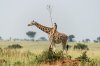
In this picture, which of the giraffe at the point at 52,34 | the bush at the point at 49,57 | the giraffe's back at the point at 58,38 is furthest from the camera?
the giraffe's back at the point at 58,38

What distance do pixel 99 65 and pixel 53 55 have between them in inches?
83.7

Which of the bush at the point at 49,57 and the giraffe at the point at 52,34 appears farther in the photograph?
the giraffe at the point at 52,34

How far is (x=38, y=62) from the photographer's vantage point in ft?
60.6

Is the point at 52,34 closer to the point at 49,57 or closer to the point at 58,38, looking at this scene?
the point at 58,38

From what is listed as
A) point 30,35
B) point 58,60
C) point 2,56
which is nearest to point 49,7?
point 2,56

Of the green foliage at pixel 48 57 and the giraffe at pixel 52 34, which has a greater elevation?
the giraffe at pixel 52 34

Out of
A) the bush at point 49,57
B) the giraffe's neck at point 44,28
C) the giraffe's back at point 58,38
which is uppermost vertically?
the giraffe's neck at point 44,28

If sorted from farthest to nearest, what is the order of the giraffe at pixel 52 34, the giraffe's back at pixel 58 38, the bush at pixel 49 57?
the giraffe's back at pixel 58 38 → the giraffe at pixel 52 34 → the bush at pixel 49 57

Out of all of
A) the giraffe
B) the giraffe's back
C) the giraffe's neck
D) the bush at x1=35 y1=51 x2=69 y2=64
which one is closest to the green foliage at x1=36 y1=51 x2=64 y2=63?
→ the bush at x1=35 y1=51 x2=69 y2=64

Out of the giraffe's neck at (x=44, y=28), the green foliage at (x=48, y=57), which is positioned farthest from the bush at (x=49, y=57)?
the giraffe's neck at (x=44, y=28)

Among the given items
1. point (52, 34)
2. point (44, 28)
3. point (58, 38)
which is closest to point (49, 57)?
point (52, 34)

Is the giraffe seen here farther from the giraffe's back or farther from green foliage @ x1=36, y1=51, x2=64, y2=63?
green foliage @ x1=36, y1=51, x2=64, y2=63

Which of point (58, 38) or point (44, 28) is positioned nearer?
point (44, 28)

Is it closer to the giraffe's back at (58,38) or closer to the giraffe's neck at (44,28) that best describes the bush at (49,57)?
the giraffe's back at (58,38)
